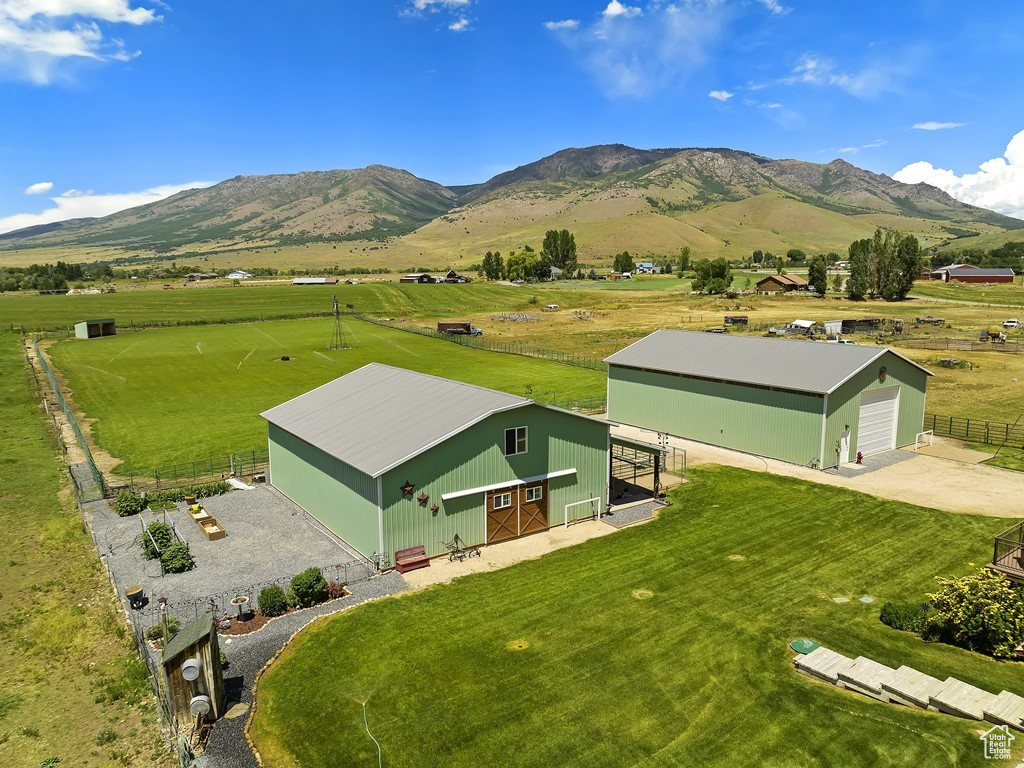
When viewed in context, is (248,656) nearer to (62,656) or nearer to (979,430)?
(62,656)

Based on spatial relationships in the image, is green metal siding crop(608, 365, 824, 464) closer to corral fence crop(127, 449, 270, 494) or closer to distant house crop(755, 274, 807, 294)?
corral fence crop(127, 449, 270, 494)

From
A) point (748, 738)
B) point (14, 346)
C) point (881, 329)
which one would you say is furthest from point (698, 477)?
point (14, 346)

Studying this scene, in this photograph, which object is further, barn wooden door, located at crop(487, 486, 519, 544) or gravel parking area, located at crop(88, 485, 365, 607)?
barn wooden door, located at crop(487, 486, 519, 544)

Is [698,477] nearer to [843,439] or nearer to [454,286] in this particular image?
[843,439]

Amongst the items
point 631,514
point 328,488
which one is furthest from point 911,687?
point 328,488

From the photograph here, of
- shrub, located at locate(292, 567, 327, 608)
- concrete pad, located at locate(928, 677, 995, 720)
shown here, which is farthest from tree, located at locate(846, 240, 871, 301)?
shrub, located at locate(292, 567, 327, 608)
